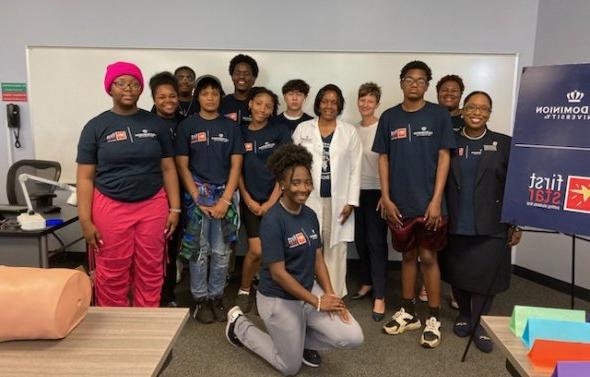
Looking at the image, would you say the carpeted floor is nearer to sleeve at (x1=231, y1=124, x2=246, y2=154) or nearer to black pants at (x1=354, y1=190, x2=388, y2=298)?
black pants at (x1=354, y1=190, x2=388, y2=298)

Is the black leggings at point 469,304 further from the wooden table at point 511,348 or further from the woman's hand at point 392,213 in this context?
the wooden table at point 511,348

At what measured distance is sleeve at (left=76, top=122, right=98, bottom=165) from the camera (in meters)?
2.14

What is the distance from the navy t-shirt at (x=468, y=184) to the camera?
94.6 inches

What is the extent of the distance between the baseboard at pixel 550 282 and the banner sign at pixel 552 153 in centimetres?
186

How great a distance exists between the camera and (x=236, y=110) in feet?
9.80

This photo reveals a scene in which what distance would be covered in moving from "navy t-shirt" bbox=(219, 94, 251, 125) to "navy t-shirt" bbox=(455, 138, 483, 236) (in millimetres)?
1430

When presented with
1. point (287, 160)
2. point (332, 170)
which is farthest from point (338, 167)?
point (287, 160)

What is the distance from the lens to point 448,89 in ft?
9.94

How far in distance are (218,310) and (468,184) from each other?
179cm

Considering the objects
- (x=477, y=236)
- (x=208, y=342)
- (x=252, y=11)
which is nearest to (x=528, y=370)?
(x=477, y=236)

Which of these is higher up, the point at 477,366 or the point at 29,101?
the point at 29,101

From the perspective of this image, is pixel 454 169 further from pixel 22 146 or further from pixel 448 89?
pixel 22 146

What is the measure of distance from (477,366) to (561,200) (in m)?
1.05

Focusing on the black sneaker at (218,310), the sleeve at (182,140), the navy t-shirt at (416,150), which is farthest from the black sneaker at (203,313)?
the navy t-shirt at (416,150)
